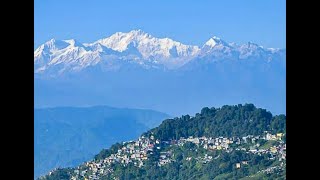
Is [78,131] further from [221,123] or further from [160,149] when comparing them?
[221,123]

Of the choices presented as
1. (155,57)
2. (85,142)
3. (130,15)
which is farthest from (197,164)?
(130,15)

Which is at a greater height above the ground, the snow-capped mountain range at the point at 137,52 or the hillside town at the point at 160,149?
the snow-capped mountain range at the point at 137,52

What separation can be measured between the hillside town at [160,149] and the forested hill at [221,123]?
0.17 m

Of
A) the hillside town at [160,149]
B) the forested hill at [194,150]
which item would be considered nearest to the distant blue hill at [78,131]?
the hillside town at [160,149]

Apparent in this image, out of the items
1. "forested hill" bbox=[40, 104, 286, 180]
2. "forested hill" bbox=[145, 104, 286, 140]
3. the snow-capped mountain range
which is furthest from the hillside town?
the snow-capped mountain range

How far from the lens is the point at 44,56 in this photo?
2884 cm

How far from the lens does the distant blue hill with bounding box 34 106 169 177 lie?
88.2 feet

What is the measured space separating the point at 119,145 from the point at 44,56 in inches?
489

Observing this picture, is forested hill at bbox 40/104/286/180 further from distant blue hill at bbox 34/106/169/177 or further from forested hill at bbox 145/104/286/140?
distant blue hill at bbox 34/106/169/177

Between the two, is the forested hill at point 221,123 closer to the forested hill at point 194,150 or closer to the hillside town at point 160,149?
the forested hill at point 194,150

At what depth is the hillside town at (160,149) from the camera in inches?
636

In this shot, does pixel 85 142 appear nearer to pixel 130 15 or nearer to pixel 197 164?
pixel 197 164
